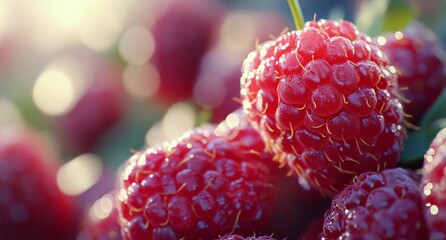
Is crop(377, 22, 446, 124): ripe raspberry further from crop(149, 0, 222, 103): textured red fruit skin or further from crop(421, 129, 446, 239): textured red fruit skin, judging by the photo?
crop(149, 0, 222, 103): textured red fruit skin

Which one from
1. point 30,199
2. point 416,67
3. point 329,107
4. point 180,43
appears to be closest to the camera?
point 329,107

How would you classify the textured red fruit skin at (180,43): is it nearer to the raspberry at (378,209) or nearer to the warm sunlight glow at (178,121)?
the warm sunlight glow at (178,121)

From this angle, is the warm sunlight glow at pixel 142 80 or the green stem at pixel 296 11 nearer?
the green stem at pixel 296 11

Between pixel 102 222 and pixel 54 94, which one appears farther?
pixel 54 94

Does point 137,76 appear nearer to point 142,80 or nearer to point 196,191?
point 142,80

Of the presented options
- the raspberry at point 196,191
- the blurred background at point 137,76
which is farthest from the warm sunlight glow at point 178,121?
the raspberry at point 196,191

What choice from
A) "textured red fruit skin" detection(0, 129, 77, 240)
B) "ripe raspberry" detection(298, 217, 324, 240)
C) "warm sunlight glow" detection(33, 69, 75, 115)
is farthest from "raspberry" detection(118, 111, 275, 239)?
"warm sunlight glow" detection(33, 69, 75, 115)

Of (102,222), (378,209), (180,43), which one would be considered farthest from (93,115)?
(378,209)
